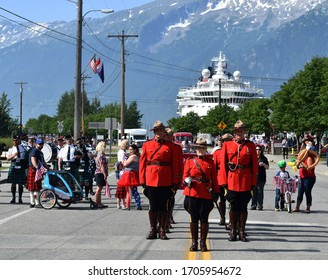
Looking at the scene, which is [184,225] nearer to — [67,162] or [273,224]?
[273,224]

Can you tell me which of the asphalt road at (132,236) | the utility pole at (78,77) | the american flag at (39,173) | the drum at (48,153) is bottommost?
the asphalt road at (132,236)

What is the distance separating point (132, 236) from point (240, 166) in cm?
223

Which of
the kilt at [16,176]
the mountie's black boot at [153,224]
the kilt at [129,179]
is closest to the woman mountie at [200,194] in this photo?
the mountie's black boot at [153,224]

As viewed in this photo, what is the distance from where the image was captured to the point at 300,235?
15.3 m

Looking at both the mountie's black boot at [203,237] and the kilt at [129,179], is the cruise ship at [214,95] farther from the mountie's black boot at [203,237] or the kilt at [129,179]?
the mountie's black boot at [203,237]

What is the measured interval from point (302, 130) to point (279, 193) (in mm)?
47873

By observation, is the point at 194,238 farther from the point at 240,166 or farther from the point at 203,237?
the point at 240,166

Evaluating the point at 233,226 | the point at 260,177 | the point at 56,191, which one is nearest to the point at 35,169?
the point at 56,191

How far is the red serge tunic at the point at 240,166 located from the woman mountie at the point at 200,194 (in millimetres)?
1035

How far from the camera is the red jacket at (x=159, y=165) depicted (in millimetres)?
14156

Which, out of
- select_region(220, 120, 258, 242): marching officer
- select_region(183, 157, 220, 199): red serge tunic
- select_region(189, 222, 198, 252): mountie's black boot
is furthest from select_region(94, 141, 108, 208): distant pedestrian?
select_region(189, 222, 198, 252): mountie's black boot

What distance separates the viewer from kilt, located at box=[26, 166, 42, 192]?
66.4 ft

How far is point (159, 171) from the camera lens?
14.1m
